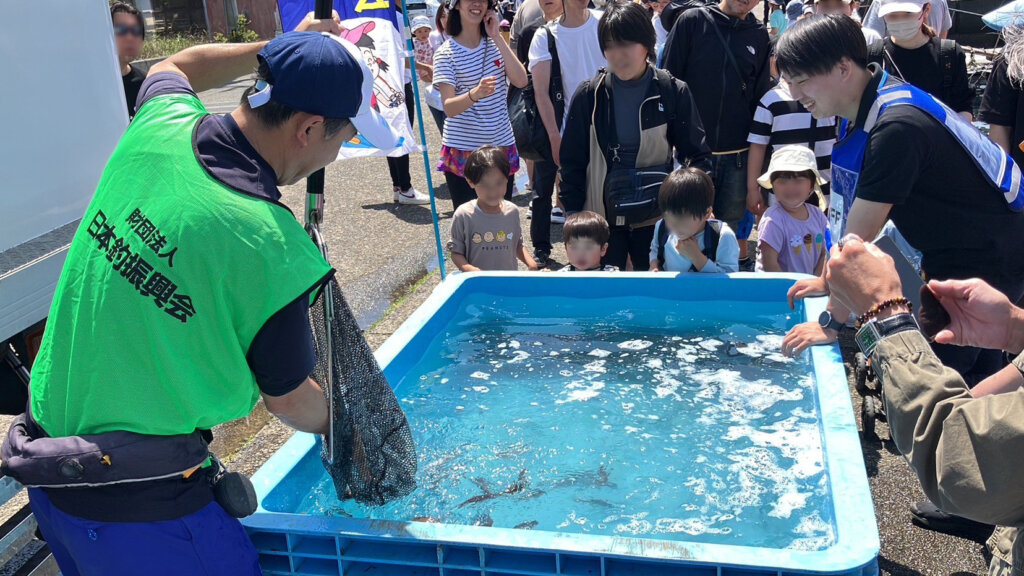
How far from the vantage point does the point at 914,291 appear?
2.42 metres

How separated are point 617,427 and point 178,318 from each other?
201 centimetres

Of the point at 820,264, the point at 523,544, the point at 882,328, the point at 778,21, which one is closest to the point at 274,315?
the point at 523,544

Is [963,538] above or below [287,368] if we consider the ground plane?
below

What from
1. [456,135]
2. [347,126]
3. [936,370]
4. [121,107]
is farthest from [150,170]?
[456,135]

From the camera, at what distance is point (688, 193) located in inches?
156

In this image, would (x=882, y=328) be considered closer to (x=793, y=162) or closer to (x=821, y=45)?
(x=821, y=45)

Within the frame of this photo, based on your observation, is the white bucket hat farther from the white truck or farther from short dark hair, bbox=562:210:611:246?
the white truck

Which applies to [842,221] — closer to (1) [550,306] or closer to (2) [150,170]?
(1) [550,306]

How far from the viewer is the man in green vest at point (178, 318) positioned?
5.74ft

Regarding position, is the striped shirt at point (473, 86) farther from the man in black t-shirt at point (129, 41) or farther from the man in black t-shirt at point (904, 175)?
the man in black t-shirt at point (904, 175)

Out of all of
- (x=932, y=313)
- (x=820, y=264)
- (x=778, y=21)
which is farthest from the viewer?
(x=778, y=21)

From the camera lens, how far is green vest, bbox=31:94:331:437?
1.74 m

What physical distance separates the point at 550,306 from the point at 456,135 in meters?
1.76

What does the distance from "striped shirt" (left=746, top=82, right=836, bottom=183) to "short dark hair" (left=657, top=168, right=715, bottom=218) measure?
1.22m
